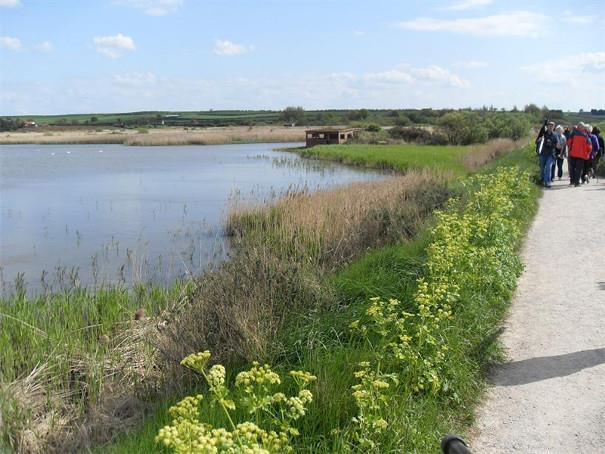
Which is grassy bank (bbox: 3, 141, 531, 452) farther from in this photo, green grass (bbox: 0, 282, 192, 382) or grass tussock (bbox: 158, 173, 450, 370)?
green grass (bbox: 0, 282, 192, 382)

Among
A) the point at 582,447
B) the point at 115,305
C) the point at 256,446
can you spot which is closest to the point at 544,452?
the point at 582,447

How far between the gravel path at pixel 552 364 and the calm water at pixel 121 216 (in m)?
5.59

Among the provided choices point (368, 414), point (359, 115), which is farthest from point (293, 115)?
point (368, 414)

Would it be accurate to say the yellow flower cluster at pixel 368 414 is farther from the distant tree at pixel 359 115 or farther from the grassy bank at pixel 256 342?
the distant tree at pixel 359 115

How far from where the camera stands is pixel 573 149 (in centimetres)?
1789

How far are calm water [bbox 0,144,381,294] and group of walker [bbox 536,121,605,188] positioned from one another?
7.36 m

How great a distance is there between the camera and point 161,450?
4105 mm

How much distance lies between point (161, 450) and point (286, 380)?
1400mm

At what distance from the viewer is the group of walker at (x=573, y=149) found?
58.9 feet

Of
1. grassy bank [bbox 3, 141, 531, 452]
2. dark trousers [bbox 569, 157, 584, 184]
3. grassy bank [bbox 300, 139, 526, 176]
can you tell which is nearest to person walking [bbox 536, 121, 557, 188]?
dark trousers [bbox 569, 157, 584, 184]

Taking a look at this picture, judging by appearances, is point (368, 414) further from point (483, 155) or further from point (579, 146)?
point (483, 155)

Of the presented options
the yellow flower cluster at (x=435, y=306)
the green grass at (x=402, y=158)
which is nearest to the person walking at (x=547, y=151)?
the green grass at (x=402, y=158)

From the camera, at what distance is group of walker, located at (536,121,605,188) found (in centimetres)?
1794

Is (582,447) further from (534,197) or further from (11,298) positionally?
(534,197)
